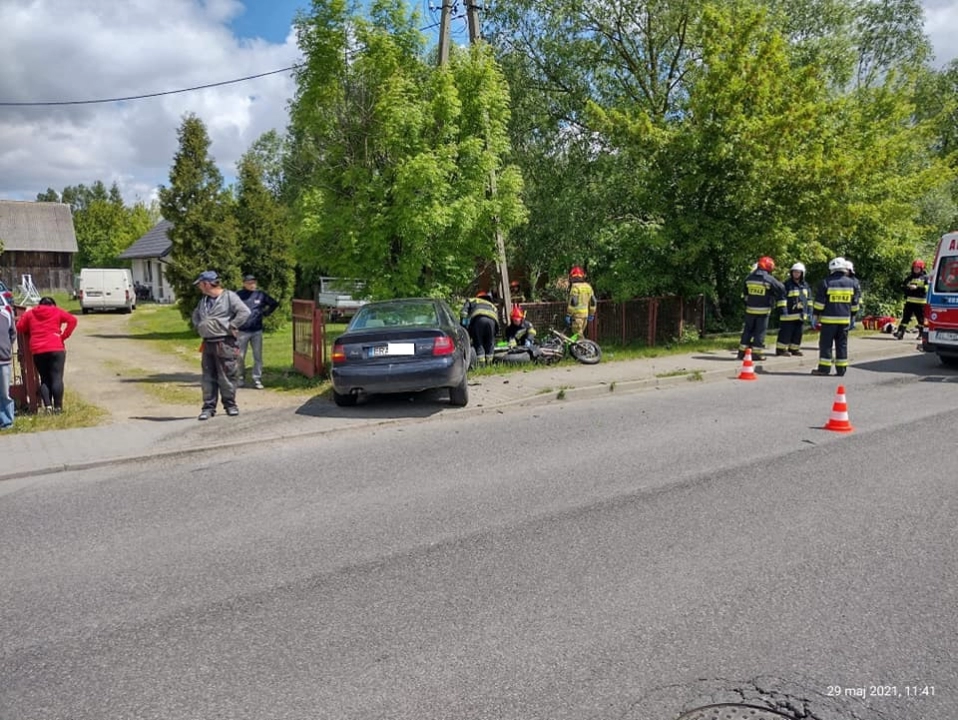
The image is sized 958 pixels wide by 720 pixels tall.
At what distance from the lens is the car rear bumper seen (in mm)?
9023

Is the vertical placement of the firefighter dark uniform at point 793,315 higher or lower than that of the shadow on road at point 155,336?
higher

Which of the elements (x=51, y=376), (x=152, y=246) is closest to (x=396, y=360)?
(x=51, y=376)

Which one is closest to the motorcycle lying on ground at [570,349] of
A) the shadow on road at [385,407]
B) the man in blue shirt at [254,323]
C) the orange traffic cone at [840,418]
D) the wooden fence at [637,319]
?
the wooden fence at [637,319]

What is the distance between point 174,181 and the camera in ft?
74.0

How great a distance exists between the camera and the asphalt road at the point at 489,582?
10.4ft

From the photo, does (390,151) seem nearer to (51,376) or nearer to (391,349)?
(391,349)

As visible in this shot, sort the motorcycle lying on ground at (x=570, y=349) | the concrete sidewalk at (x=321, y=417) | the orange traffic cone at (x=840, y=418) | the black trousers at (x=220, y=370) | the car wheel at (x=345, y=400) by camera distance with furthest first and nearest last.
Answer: the motorcycle lying on ground at (x=570, y=349) → the car wheel at (x=345, y=400) → the black trousers at (x=220, y=370) → the orange traffic cone at (x=840, y=418) → the concrete sidewalk at (x=321, y=417)

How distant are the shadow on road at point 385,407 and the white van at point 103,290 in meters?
27.7

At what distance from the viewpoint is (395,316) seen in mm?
9766

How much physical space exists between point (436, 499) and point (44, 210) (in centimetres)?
7186

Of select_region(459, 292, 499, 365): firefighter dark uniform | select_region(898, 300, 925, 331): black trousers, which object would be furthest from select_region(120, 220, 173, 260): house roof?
select_region(898, 300, 925, 331): black trousers

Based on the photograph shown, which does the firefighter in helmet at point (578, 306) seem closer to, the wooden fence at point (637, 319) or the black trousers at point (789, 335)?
the wooden fence at point (637, 319)

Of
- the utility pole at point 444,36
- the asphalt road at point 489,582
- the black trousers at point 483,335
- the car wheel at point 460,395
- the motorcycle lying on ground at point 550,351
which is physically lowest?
the asphalt road at point 489,582

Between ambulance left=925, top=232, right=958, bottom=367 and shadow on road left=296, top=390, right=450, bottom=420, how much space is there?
8.60m
